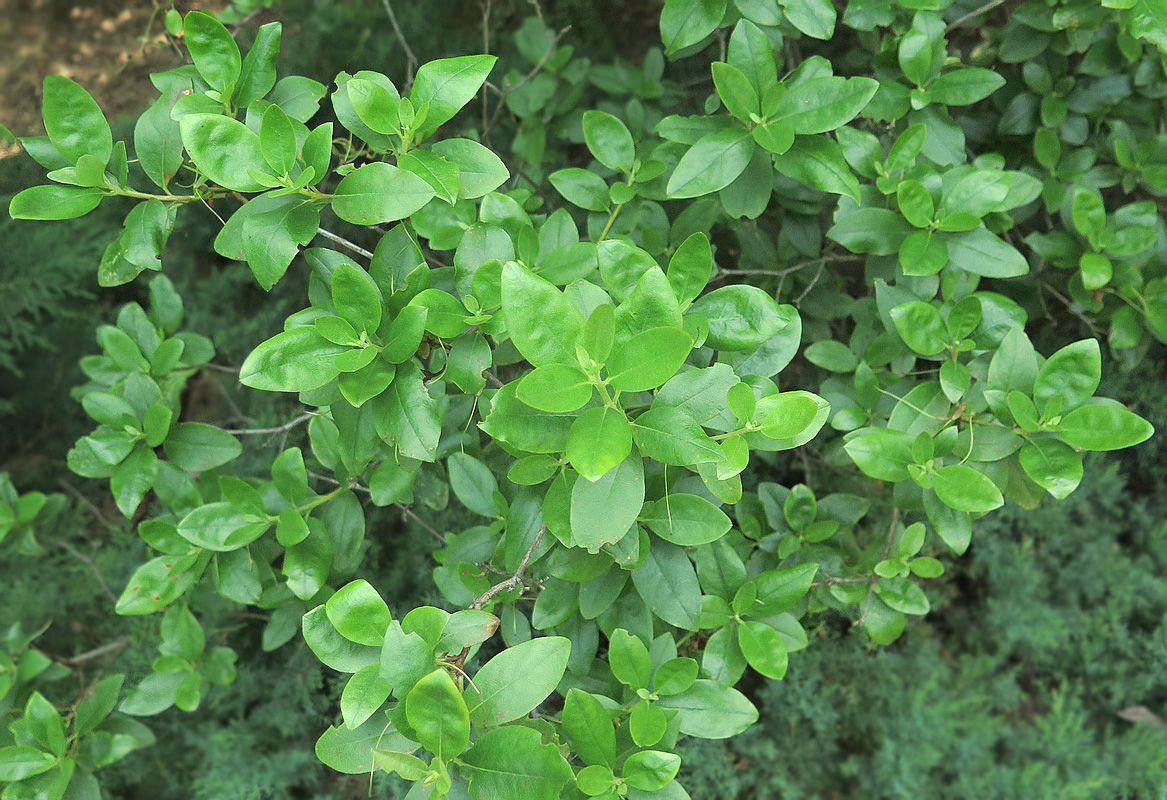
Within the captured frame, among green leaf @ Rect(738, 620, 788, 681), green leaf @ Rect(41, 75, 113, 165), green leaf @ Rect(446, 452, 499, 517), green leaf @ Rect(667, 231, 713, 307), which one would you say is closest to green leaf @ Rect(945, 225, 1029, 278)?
green leaf @ Rect(667, 231, 713, 307)

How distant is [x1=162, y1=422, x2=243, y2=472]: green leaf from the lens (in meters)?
1.71

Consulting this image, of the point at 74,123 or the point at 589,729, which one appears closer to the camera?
the point at 589,729

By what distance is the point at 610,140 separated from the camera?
1666mm

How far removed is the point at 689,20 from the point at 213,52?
0.96 meters

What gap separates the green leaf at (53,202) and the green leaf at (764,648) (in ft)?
4.78

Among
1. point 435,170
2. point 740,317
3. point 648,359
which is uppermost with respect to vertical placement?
point 435,170

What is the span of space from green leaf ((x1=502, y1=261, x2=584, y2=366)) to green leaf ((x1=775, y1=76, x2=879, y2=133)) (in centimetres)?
A: 71

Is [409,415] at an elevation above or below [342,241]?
below

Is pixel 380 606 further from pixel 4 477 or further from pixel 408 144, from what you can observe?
pixel 4 477

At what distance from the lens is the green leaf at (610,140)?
166 centimetres

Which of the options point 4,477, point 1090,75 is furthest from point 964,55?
point 4,477

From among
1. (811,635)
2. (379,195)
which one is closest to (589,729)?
(379,195)

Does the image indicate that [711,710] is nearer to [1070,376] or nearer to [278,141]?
[1070,376]

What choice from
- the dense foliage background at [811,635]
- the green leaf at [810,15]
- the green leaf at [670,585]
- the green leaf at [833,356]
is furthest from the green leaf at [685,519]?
the green leaf at [810,15]
